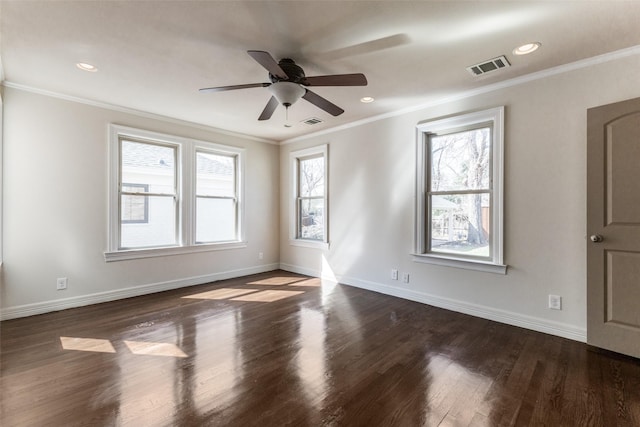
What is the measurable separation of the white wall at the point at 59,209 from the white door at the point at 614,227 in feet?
16.8

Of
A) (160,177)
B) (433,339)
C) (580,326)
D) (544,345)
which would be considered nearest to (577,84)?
(580,326)

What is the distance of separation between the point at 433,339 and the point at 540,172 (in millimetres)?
2008

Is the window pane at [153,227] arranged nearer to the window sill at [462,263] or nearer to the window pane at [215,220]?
the window pane at [215,220]

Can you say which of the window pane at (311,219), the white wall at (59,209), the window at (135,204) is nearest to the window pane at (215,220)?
the white wall at (59,209)

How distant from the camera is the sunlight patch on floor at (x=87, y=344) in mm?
2553

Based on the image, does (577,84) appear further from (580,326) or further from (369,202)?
(369,202)

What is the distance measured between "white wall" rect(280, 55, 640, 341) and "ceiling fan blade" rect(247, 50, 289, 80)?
91.4 inches

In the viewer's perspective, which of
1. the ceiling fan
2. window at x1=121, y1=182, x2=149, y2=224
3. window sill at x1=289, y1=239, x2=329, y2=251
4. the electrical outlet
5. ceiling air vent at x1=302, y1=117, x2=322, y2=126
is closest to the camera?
the ceiling fan

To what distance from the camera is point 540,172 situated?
2.95m

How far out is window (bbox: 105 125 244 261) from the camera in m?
4.04

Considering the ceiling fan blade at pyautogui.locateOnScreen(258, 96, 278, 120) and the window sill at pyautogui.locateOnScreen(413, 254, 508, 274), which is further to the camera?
the window sill at pyautogui.locateOnScreen(413, 254, 508, 274)

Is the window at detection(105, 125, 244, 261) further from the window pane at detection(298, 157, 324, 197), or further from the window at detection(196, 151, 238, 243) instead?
the window pane at detection(298, 157, 324, 197)

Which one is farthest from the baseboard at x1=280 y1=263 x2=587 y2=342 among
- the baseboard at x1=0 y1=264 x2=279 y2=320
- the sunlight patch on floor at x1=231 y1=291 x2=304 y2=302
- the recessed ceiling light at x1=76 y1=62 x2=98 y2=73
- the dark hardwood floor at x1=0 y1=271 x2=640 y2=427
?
the recessed ceiling light at x1=76 y1=62 x2=98 y2=73

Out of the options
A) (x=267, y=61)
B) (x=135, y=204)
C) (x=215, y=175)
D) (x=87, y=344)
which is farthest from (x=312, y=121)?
(x=87, y=344)
